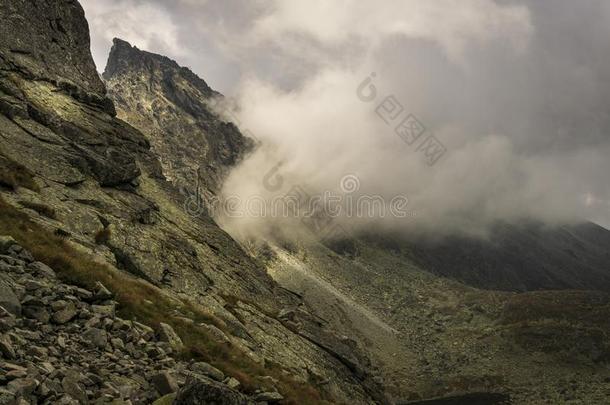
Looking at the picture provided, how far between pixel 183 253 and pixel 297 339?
1478cm

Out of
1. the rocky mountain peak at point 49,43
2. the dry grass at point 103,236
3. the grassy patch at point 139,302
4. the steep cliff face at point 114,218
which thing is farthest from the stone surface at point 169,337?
the rocky mountain peak at point 49,43

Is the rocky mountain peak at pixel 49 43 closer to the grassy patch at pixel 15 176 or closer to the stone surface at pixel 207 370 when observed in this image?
the grassy patch at pixel 15 176

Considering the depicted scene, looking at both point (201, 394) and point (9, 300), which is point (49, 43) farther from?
point (201, 394)

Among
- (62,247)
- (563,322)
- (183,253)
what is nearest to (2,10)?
(183,253)

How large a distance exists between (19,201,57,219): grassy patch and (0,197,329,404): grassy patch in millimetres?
3360

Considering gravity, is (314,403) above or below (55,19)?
below

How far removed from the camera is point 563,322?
19700 cm

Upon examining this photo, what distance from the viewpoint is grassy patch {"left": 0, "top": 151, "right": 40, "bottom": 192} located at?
31073mm

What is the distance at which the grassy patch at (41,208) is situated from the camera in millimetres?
30147

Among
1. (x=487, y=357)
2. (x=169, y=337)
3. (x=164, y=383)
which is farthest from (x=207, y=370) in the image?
(x=487, y=357)

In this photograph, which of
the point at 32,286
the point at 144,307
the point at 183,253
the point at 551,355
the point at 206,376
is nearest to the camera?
the point at 32,286

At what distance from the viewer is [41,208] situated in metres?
31.1

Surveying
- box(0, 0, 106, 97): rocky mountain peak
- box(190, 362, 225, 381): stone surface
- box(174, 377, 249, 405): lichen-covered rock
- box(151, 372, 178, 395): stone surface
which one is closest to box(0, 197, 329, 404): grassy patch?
box(190, 362, 225, 381): stone surface

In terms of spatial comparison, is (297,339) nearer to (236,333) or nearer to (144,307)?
(236,333)
